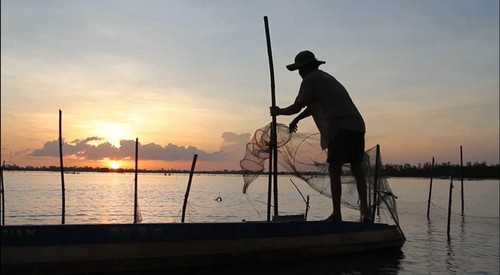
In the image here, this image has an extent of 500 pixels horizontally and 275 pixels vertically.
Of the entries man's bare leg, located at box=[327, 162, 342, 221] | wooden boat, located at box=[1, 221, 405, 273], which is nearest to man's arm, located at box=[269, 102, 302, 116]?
man's bare leg, located at box=[327, 162, 342, 221]

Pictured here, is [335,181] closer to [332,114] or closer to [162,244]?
[332,114]

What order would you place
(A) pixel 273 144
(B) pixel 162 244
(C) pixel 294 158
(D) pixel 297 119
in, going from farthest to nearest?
(C) pixel 294 158 → (A) pixel 273 144 → (D) pixel 297 119 → (B) pixel 162 244

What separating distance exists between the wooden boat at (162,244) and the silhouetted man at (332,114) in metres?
0.60

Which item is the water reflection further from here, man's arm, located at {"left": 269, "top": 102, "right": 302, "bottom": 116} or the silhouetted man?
man's arm, located at {"left": 269, "top": 102, "right": 302, "bottom": 116}

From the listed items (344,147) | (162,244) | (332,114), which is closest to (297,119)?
(332,114)

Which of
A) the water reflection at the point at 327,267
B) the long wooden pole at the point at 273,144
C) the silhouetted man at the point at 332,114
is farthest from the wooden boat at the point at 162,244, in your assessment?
the long wooden pole at the point at 273,144

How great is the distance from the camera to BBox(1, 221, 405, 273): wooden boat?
17.5 ft

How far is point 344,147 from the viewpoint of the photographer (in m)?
7.25

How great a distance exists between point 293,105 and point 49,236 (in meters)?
3.52

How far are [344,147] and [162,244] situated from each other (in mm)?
2806

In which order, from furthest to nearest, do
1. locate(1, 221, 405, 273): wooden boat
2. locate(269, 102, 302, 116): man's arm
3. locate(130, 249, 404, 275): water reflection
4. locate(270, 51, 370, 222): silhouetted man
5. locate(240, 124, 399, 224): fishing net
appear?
locate(240, 124, 399, 224): fishing net
locate(269, 102, 302, 116): man's arm
locate(270, 51, 370, 222): silhouetted man
locate(130, 249, 404, 275): water reflection
locate(1, 221, 405, 273): wooden boat

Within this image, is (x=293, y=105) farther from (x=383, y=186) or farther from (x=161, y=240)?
(x=383, y=186)

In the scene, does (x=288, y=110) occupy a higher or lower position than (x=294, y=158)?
higher

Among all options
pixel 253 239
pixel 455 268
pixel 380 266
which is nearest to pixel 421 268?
pixel 455 268
